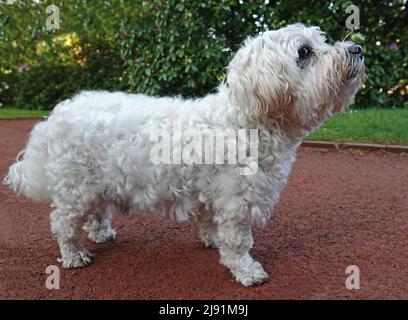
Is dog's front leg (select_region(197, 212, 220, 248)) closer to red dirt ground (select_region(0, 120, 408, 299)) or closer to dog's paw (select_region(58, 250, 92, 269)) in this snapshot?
red dirt ground (select_region(0, 120, 408, 299))

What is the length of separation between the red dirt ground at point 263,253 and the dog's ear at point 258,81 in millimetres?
1307

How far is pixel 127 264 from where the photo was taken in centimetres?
401

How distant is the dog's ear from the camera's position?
3.21 m

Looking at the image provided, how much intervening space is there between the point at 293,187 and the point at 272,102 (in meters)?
3.02

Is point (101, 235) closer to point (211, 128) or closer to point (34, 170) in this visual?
point (34, 170)

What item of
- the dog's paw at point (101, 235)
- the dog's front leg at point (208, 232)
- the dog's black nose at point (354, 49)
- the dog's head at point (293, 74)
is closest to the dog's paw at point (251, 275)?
the dog's front leg at point (208, 232)

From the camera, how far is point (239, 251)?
369 centimetres

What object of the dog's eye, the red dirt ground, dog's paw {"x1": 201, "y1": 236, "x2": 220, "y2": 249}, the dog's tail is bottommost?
the red dirt ground

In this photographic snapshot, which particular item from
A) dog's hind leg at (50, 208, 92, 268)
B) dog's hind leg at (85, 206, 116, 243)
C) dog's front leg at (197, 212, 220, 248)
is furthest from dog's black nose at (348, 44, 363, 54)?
dog's hind leg at (85, 206, 116, 243)

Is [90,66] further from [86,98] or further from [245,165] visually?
[245,165]

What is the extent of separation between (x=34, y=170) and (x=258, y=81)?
2025 millimetres

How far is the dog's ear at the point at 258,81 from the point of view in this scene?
10.5 feet

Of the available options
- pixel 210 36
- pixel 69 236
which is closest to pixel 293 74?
pixel 69 236

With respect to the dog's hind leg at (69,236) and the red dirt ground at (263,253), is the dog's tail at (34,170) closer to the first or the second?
the dog's hind leg at (69,236)
